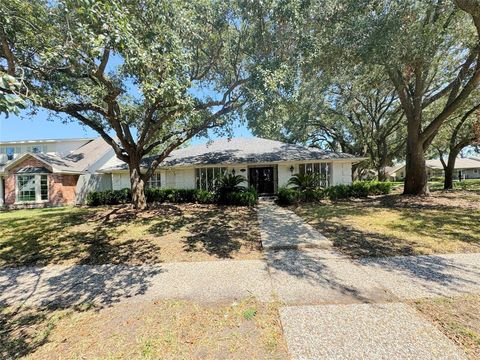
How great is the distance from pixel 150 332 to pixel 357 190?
14.4 metres

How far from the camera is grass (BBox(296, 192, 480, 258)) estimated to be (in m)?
5.46

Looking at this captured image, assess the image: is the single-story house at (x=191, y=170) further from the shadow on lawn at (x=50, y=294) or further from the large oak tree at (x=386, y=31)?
the shadow on lawn at (x=50, y=294)

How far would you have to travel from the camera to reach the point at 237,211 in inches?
436

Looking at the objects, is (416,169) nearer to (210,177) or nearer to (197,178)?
(210,177)

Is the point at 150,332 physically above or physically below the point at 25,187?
below

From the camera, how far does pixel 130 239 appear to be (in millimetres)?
7031

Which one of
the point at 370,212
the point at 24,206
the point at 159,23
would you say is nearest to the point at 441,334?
the point at 370,212

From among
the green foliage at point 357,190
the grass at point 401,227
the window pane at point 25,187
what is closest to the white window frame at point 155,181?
the window pane at point 25,187

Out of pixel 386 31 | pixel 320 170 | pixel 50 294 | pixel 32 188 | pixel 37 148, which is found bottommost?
pixel 50 294

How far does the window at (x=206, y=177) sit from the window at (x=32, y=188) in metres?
11.0

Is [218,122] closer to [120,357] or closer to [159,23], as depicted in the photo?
[159,23]

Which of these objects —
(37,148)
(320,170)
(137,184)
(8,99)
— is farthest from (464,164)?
(37,148)

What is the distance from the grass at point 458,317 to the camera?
249cm

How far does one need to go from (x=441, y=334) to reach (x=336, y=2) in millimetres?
9565
